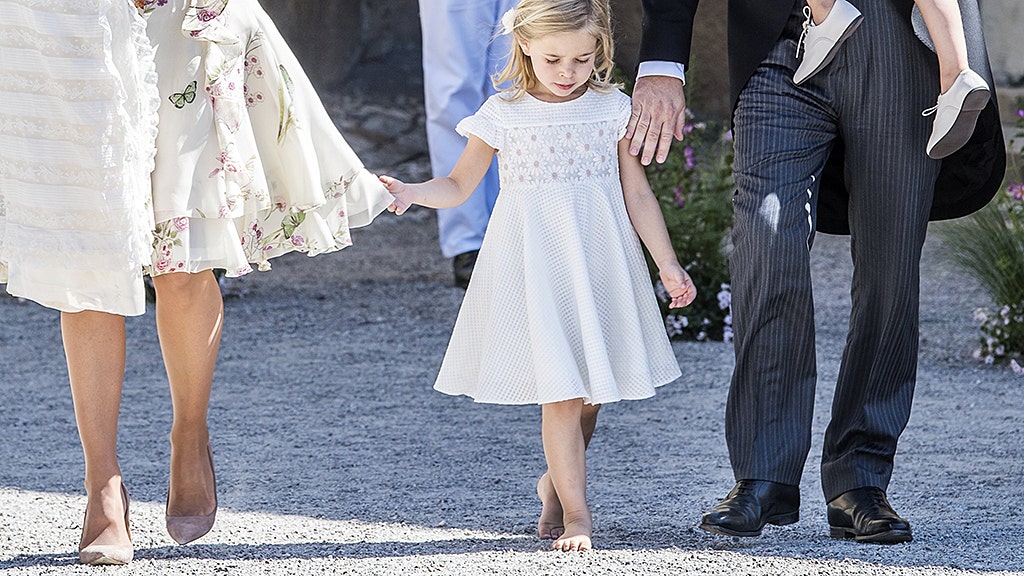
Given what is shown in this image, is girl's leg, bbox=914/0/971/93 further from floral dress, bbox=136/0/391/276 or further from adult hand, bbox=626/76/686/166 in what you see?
floral dress, bbox=136/0/391/276

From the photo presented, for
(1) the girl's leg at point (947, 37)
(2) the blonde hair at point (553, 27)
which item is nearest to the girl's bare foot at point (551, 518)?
(2) the blonde hair at point (553, 27)

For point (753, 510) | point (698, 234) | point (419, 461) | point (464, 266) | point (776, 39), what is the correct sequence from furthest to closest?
1. point (464, 266)
2. point (698, 234)
3. point (419, 461)
4. point (776, 39)
5. point (753, 510)

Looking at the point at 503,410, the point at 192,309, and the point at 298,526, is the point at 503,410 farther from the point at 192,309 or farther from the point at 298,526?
the point at 192,309

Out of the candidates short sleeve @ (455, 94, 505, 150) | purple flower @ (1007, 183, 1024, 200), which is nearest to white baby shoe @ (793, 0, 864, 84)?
short sleeve @ (455, 94, 505, 150)

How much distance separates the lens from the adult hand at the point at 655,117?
258cm

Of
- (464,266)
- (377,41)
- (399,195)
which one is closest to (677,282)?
(399,195)

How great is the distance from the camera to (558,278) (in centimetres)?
250

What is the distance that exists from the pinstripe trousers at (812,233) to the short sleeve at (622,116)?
0.65 feet

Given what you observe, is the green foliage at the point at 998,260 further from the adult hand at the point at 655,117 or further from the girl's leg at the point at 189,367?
the girl's leg at the point at 189,367

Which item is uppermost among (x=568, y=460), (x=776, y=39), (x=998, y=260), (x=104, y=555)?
(x=776, y=39)

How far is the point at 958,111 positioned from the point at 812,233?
338mm

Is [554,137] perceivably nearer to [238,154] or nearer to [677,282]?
[677,282]

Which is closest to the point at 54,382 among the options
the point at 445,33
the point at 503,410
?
the point at 503,410

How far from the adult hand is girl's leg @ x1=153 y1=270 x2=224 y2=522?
79 centimetres
